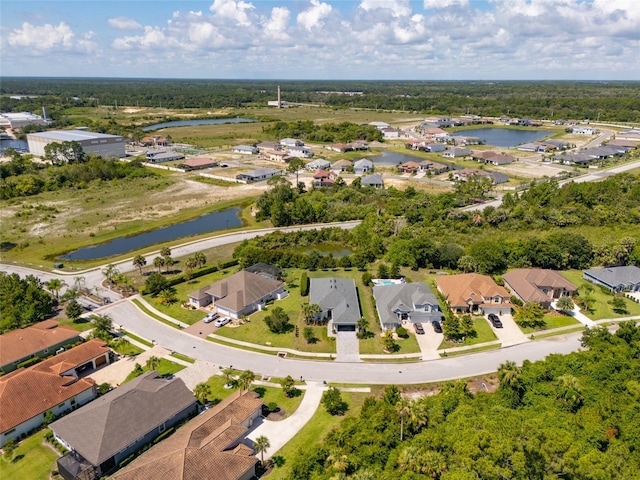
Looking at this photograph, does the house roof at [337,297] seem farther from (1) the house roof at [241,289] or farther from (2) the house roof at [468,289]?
(2) the house roof at [468,289]

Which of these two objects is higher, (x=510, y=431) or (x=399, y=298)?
(x=510, y=431)

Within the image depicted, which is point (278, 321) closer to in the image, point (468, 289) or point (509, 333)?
point (468, 289)

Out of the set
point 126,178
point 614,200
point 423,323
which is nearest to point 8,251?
point 126,178

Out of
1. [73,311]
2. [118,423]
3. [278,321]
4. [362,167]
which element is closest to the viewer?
[118,423]

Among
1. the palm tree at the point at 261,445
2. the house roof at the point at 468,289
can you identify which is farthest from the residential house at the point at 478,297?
the palm tree at the point at 261,445

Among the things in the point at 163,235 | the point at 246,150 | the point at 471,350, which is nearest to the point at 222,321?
the point at 471,350

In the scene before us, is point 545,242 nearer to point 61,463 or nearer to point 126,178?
point 61,463
